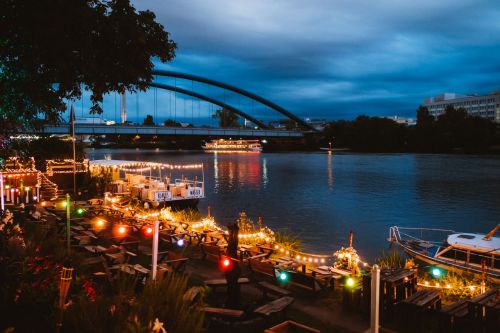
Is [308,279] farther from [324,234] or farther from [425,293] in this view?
[324,234]

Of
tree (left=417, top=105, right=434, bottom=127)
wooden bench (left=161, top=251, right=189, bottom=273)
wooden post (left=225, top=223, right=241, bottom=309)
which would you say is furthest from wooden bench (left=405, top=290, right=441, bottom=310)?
tree (left=417, top=105, right=434, bottom=127)

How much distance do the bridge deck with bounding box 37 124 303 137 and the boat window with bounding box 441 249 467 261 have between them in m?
66.6

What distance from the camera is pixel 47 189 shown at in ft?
94.7

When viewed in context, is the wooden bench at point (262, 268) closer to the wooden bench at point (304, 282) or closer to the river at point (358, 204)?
the wooden bench at point (304, 282)

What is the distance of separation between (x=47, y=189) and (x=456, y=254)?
24.8 m

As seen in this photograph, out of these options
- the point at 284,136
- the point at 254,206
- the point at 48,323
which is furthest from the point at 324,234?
the point at 284,136

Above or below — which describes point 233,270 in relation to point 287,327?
above

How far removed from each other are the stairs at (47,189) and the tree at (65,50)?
19.8m

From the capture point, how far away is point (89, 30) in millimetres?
8500

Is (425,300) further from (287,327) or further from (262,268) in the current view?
(262,268)

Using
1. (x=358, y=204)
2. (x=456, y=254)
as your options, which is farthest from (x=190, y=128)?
Result: (x=456, y=254)

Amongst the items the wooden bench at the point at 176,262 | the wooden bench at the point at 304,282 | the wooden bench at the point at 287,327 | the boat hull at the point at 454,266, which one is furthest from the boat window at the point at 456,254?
the wooden bench at the point at 287,327

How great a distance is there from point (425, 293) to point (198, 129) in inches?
4007

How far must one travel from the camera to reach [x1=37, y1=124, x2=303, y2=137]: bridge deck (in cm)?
8603
